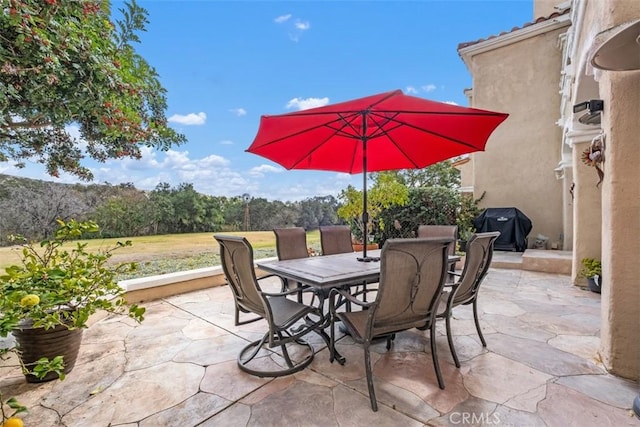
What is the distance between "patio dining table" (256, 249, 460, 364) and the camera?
95.2 inches

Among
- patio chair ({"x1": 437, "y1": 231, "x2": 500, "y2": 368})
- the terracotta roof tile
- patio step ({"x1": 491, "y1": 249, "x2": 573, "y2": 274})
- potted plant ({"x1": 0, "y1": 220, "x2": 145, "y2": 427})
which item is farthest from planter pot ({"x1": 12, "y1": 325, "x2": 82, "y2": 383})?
the terracotta roof tile

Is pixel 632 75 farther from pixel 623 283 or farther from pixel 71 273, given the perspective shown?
pixel 71 273

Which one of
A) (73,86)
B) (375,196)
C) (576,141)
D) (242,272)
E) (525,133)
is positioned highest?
(525,133)

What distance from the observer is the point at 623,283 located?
2307mm

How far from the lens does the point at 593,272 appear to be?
4.54 meters

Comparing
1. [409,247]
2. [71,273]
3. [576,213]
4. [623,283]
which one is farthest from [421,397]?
[576,213]

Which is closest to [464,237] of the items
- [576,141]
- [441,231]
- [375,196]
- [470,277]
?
[375,196]

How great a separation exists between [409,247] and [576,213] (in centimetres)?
438

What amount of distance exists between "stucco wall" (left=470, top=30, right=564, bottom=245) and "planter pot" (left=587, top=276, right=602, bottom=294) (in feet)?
12.3

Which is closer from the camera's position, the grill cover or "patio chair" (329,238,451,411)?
"patio chair" (329,238,451,411)

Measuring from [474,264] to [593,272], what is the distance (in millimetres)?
3346

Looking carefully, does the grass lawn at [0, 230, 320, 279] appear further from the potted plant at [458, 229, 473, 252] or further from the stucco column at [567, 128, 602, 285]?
the stucco column at [567, 128, 602, 285]

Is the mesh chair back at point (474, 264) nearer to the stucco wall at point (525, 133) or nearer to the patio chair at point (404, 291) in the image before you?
the patio chair at point (404, 291)

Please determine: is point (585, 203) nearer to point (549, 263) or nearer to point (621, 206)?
point (549, 263)
